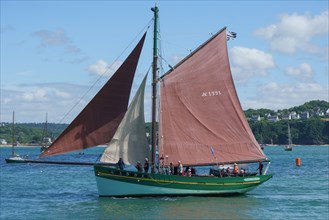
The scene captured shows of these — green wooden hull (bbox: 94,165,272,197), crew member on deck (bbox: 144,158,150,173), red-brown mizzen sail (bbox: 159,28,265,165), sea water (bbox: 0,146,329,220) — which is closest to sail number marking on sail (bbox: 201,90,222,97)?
red-brown mizzen sail (bbox: 159,28,265,165)

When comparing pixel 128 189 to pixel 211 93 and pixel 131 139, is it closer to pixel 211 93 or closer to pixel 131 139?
pixel 131 139

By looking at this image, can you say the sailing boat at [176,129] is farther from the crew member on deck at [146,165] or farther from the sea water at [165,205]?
the sea water at [165,205]

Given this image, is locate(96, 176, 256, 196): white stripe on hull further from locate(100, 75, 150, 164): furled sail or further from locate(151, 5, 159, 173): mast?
locate(100, 75, 150, 164): furled sail

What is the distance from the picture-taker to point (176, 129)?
49375mm


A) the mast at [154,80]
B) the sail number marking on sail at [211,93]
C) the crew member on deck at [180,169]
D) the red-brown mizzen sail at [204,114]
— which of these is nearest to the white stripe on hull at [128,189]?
the crew member on deck at [180,169]

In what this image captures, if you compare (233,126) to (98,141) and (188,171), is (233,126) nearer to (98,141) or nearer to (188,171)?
(188,171)

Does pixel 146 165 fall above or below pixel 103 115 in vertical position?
below

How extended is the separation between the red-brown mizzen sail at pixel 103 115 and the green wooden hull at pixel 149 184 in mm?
2724

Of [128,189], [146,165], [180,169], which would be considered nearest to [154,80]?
[146,165]

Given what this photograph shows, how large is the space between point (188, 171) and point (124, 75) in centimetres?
827

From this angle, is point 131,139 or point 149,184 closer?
point 131,139

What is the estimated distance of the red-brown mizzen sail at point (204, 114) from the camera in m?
49.0

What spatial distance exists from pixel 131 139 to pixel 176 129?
356cm

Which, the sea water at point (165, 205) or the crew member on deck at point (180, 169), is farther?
the crew member on deck at point (180, 169)
